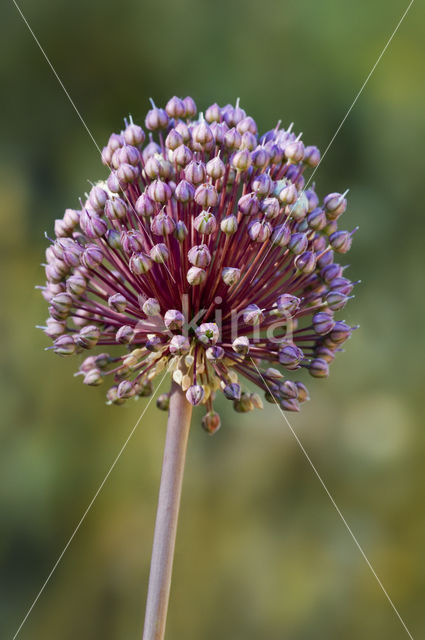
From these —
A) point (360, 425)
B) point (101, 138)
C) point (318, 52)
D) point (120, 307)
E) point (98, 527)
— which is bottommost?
point (98, 527)

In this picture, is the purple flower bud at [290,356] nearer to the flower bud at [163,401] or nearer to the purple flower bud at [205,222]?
the purple flower bud at [205,222]

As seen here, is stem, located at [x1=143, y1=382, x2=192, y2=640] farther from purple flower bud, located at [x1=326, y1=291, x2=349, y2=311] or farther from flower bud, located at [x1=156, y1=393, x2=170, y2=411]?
purple flower bud, located at [x1=326, y1=291, x2=349, y2=311]

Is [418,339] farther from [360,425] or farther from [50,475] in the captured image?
[50,475]

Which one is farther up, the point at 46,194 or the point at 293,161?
the point at 46,194

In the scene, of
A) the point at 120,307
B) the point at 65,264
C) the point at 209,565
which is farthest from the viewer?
the point at 209,565

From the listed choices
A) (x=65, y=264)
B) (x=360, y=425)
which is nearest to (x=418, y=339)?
(x=360, y=425)

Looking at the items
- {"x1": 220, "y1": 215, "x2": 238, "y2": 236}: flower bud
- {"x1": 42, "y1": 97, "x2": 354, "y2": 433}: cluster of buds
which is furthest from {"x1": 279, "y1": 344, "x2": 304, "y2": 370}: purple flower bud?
{"x1": 220, "y1": 215, "x2": 238, "y2": 236}: flower bud
